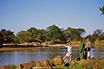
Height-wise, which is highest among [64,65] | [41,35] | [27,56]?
Result: [41,35]

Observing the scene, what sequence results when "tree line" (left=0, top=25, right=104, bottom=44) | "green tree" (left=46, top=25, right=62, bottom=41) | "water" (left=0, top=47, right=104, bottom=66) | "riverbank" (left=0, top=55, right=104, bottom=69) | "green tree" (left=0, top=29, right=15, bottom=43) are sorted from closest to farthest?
"riverbank" (left=0, top=55, right=104, bottom=69), "water" (left=0, top=47, right=104, bottom=66), "green tree" (left=0, top=29, right=15, bottom=43), "tree line" (left=0, top=25, right=104, bottom=44), "green tree" (left=46, top=25, right=62, bottom=41)

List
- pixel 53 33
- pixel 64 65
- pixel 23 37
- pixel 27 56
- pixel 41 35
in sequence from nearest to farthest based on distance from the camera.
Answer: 1. pixel 64 65
2. pixel 27 56
3. pixel 23 37
4. pixel 53 33
5. pixel 41 35

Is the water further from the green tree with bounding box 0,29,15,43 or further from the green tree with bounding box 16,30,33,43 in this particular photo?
the green tree with bounding box 16,30,33,43

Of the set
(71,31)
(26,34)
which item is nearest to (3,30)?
(26,34)

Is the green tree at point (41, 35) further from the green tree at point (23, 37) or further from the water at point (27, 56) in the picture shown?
the water at point (27, 56)

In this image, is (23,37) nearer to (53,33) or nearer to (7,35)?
(7,35)

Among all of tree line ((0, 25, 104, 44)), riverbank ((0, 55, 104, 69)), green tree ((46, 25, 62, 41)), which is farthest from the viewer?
green tree ((46, 25, 62, 41))

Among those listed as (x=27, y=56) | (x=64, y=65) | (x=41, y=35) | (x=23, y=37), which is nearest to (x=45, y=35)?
(x=41, y=35)

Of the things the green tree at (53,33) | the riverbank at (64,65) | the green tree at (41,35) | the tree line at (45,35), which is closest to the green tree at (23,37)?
the tree line at (45,35)

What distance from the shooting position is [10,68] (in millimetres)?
15734

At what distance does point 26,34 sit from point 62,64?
82.6 m

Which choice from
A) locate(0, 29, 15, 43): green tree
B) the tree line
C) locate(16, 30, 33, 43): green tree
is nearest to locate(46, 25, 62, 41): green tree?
the tree line

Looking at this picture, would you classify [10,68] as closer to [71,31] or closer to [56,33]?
[56,33]

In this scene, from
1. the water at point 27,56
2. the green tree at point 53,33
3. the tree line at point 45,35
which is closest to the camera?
the water at point 27,56
